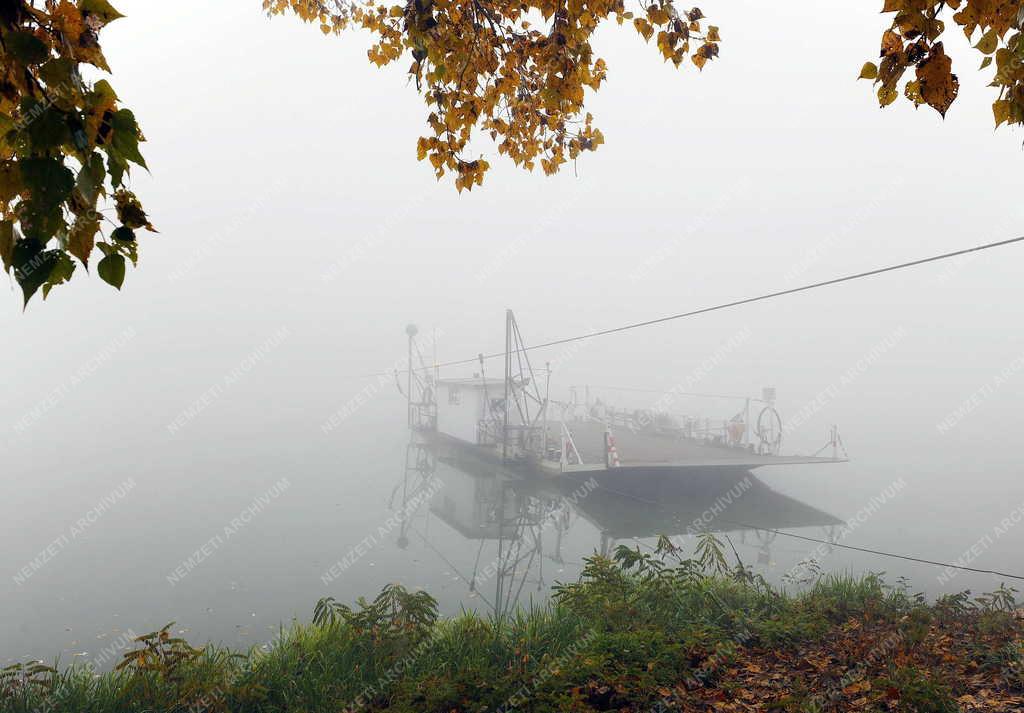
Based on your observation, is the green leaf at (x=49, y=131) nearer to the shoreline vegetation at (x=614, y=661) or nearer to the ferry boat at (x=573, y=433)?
the shoreline vegetation at (x=614, y=661)

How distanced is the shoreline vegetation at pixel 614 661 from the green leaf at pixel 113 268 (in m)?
3.61

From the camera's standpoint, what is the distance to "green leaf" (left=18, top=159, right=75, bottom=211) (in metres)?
1.41

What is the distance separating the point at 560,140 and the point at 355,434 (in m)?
42.9

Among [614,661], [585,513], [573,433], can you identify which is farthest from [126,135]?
[573,433]

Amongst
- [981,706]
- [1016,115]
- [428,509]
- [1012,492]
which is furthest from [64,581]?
[1012,492]

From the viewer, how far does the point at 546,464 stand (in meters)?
19.7

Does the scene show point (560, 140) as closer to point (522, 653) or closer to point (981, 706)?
point (522, 653)

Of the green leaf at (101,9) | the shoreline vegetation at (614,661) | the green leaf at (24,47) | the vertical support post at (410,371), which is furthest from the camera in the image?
the vertical support post at (410,371)

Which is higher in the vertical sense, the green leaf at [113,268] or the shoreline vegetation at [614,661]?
the green leaf at [113,268]

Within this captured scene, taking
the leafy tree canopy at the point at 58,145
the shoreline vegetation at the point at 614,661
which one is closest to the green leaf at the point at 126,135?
the leafy tree canopy at the point at 58,145

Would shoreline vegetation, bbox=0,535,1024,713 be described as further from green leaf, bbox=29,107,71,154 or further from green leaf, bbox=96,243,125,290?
green leaf, bbox=29,107,71,154

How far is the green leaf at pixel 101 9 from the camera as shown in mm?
1543

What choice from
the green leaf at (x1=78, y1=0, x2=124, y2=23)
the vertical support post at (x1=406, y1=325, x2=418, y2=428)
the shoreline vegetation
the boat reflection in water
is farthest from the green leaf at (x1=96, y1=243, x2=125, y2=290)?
the vertical support post at (x1=406, y1=325, x2=418, y2=428)

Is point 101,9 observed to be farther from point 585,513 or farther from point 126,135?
point 585,513
